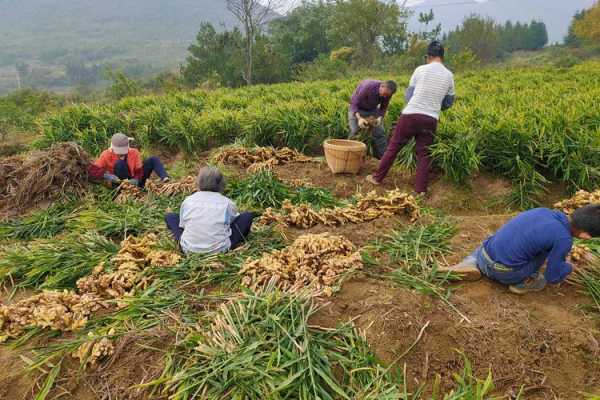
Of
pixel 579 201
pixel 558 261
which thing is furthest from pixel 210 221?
pixel 579 201

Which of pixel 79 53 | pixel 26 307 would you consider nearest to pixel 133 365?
pixel 26 307

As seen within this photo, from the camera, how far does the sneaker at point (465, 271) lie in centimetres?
244

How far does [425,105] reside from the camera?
13.5 feet

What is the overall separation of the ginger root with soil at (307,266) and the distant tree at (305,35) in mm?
26828

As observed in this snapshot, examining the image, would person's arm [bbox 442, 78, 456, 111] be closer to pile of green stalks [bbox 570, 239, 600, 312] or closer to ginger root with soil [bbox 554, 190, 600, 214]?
ginger root with soil [bbox 554, 190, 600, 214]

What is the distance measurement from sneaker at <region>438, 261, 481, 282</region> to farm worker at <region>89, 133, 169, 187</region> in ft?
11.0

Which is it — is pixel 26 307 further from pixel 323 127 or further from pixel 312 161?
pixel 323 127

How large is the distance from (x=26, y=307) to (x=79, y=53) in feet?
447

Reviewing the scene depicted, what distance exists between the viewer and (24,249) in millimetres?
3070

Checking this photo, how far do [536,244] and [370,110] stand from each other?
3.24m

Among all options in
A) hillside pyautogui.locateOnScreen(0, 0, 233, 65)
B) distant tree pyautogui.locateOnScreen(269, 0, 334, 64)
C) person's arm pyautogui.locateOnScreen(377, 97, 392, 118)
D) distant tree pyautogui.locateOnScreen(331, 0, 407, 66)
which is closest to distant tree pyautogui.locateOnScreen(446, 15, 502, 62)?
distant tree pyautogui.locateOnScreen(331, 0, 407, 66)

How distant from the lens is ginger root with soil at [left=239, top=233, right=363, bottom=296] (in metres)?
2.36

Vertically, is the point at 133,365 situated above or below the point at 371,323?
below

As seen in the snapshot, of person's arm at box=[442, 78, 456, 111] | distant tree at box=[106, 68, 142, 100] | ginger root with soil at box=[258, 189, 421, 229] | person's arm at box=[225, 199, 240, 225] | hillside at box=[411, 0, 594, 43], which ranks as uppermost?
hillside at box=[411, 0, 594, 43]
